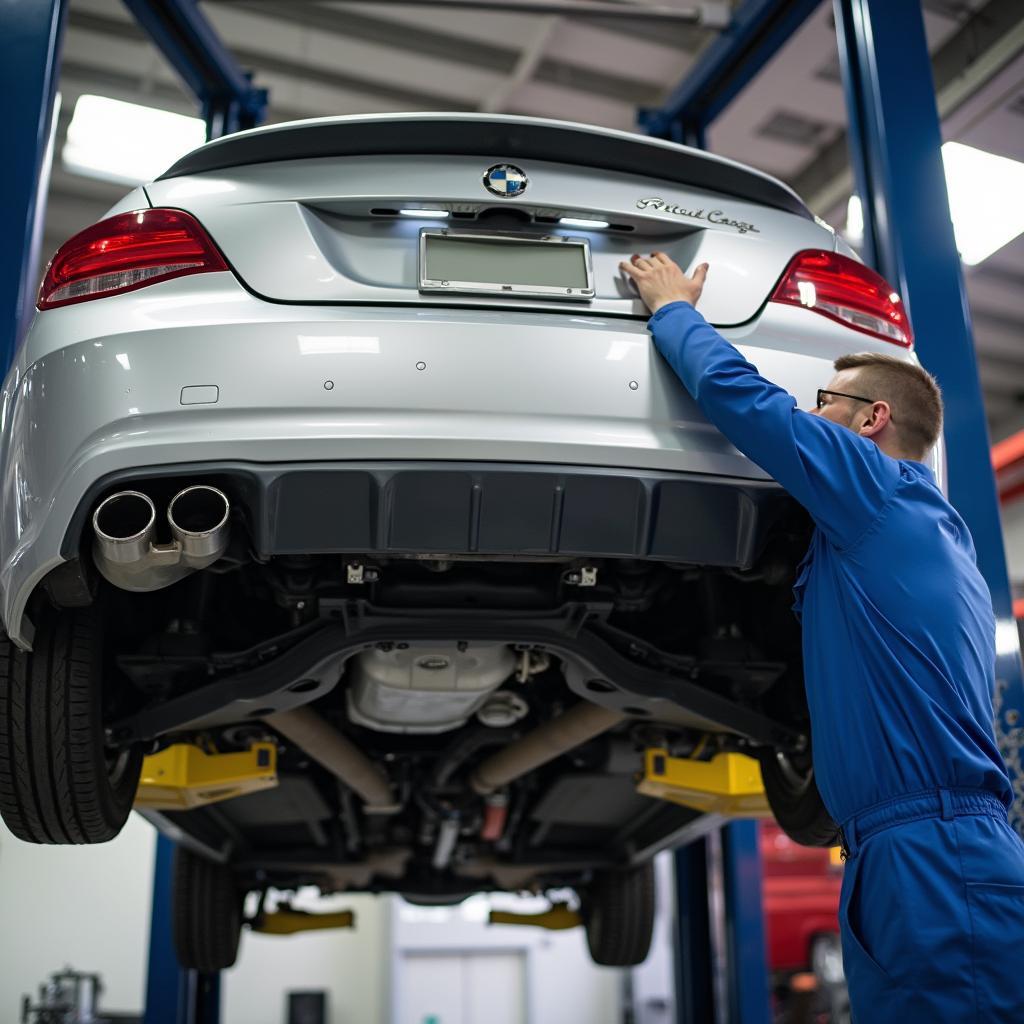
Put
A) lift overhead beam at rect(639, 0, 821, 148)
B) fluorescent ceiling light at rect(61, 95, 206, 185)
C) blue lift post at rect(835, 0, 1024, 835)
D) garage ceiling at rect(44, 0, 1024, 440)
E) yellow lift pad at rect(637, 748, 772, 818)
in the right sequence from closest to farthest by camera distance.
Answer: blue lift post at rect(835, 0, 1024, 835) → yellow lift pad at rect(637, 748, 772, 818) → lift overhead beam at rect(639, 0, 821, 148) → fluorescent ceiling light at rect(61, 95, 206, 185) → garage ceiling at rect(44, 0, 1024, 440)

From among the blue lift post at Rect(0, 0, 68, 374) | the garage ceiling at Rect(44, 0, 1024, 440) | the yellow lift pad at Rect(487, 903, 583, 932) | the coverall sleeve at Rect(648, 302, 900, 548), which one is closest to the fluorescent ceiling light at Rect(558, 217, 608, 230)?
the coverall sleeve at Rect(648, 302, 900, 548)

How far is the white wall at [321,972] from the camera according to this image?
11.2 metres

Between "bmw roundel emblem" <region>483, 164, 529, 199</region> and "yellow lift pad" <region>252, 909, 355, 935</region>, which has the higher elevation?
"bmw roundel emblem" <region>483, 164, 529, 199</region>

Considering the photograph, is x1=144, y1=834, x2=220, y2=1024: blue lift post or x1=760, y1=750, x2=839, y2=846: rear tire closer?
x1=760, y1=750, x2=839, y2=846: rear tire

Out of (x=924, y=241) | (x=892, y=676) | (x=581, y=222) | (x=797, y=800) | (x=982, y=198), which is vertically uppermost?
(x=982, y=198)

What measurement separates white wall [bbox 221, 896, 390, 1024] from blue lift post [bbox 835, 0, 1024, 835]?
972 centimetres

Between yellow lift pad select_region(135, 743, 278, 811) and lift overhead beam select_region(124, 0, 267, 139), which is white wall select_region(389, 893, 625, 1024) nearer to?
lift overhead beam select_region(124, 0, 267, 139)

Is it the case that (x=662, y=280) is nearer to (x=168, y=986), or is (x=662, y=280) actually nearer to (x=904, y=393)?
(x=904, y=393)

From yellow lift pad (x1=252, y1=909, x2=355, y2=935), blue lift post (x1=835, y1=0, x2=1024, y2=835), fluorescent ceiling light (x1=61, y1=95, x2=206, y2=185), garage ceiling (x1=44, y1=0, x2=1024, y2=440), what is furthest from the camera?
garage ceiling (x1=44, y1=0, x2=1024, y2=440)

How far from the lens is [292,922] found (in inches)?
176

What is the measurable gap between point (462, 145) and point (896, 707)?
50.3 inches

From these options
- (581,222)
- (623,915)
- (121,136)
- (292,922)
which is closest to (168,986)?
(292,922)

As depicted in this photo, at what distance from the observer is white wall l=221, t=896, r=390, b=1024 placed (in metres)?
11.2

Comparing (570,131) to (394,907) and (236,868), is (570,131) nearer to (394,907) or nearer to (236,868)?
(236,868)
